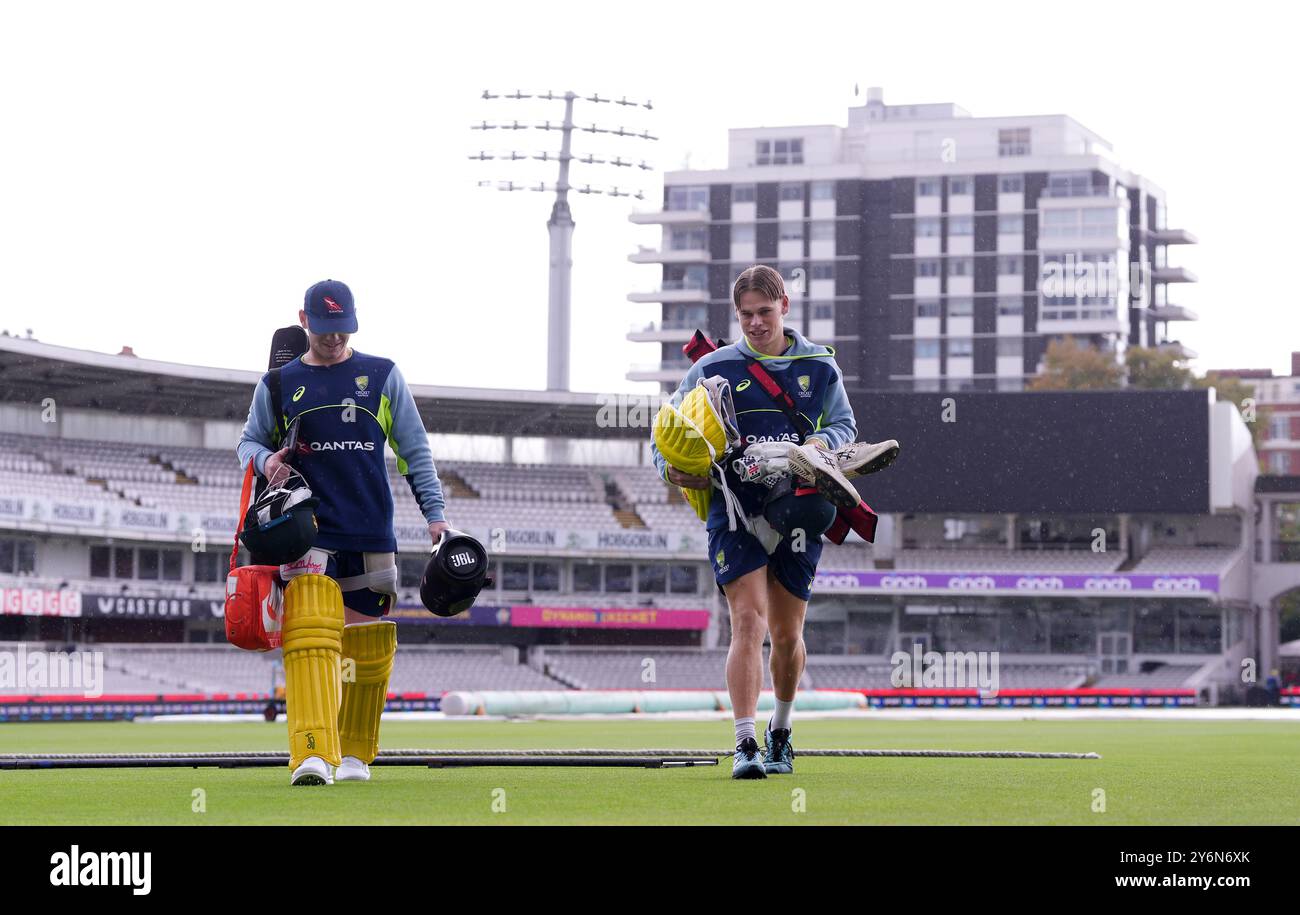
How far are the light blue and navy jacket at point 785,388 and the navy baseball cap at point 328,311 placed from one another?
1.53m

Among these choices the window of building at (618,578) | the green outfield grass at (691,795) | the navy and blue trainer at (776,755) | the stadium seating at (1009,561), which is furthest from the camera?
the window of building at (618,578)

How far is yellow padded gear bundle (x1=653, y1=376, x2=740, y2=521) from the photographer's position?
8297 millimetres

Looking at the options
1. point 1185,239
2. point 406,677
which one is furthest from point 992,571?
point 1185,239

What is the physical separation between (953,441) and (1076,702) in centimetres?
858

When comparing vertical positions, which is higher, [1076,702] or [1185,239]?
[1185,239]

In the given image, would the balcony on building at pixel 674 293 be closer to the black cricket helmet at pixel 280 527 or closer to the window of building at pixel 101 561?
the window of building at pixel 101 561

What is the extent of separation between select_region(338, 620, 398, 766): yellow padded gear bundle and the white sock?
180cm

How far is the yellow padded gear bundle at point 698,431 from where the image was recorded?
27.2ft

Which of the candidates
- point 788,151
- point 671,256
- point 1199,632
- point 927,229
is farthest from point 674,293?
point 1199,632

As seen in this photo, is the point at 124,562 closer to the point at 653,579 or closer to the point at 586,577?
the point at 586,577

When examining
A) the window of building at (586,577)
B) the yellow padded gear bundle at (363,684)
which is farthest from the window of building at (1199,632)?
the yellow padded gear bundle at (363,684)

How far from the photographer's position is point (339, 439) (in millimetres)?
8086
